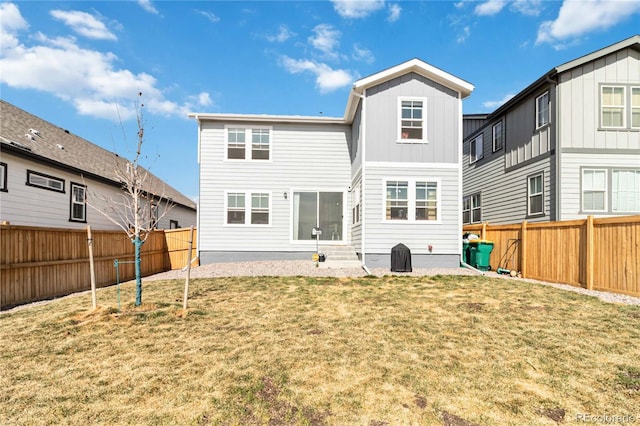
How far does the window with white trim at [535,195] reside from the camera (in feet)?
40.6

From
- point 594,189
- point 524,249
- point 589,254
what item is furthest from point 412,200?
point 594,189

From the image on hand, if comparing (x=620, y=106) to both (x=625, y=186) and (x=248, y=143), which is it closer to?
(x=625, y=186)

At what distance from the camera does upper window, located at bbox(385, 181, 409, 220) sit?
39.0 ft

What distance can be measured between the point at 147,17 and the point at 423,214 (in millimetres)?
11828

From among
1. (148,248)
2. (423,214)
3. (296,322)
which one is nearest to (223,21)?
(148,248)

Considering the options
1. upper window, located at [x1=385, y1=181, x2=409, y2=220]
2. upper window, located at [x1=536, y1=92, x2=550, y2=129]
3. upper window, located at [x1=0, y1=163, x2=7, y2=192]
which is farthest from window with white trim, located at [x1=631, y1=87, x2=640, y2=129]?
upper window, located at [x1=0, y1=163, x2=7, y2=192]

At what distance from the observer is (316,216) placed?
14.2 m

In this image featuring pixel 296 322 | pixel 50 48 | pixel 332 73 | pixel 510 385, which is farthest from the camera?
pixel 332 73

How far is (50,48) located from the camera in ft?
42.3

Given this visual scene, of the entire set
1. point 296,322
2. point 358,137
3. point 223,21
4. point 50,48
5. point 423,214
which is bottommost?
point 296,322

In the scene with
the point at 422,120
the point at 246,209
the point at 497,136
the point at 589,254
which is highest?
the point at 497,136

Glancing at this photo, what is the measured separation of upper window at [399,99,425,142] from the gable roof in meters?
8.48

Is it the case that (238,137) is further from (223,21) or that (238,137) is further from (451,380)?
(451,380)

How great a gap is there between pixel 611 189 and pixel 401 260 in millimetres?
7887
